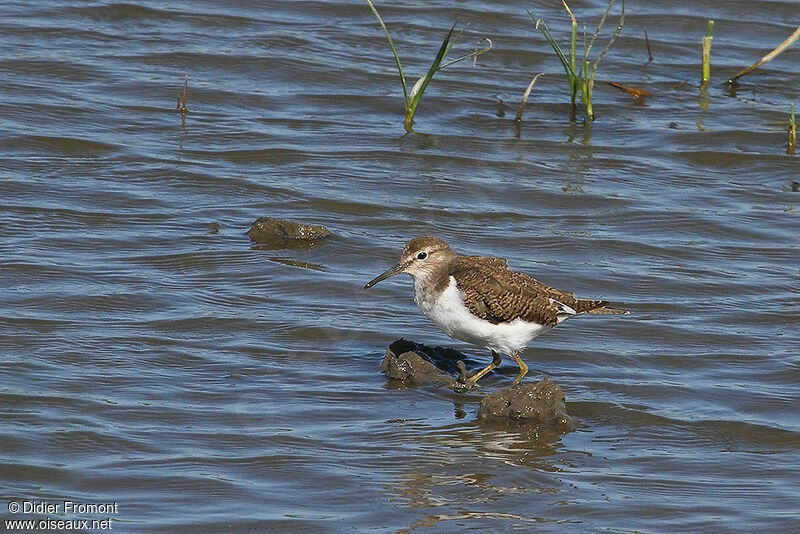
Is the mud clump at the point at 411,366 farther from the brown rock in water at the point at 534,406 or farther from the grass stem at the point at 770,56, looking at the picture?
the grass stem at the point at 770,56

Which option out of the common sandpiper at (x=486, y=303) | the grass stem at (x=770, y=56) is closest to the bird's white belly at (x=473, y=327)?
the common sandpiper at (x=486, y=303)

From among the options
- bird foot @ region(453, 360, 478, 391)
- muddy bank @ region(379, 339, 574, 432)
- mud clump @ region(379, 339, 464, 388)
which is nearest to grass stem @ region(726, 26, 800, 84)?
bird foot @ region(453, 360, 478, 391)

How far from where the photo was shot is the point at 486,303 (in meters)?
7.70

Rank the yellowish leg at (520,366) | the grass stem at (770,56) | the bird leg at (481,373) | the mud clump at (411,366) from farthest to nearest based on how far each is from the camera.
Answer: the grass stem at (770,56)
the yellowish leg at (520,366)
the bird leg at (481,373)
the mud clump at (411,366)

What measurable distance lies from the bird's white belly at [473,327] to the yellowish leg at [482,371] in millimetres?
181

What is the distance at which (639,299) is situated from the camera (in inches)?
355

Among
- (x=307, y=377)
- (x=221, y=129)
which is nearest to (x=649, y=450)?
(x=307, y=377)

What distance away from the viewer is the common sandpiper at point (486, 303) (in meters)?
7.68

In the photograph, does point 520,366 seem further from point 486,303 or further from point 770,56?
point 770,56

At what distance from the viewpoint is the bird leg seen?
779cm

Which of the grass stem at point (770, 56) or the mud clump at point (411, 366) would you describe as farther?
the grass stem at point (770, 56)

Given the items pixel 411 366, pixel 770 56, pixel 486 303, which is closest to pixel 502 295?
pixel 486 303

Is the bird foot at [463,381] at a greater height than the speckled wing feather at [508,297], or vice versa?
the speckled wing feather at [508,297]

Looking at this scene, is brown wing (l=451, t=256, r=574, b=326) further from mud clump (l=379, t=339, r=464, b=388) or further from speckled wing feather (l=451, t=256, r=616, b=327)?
mud clump (l=379, t=339, r=464, b=388)
